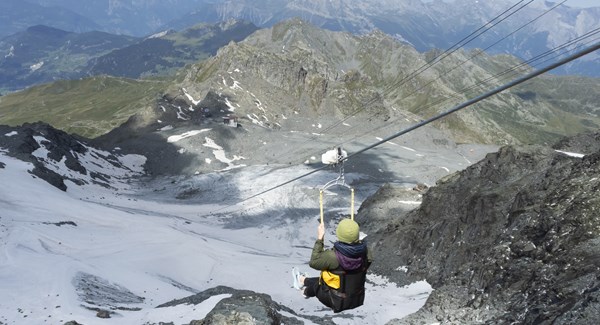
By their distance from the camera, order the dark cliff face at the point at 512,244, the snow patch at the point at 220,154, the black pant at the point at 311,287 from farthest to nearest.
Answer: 1. the snow patch at the point at 220,154
2. the dark cliff face at the point at 512,244
3. the black pant at the point at 311,287

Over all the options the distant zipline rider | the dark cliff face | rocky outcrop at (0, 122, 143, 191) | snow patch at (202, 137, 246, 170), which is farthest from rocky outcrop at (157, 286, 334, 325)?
snow patch at (202, 137, 246, 170)

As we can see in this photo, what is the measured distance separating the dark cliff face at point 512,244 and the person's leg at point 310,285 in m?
13.4

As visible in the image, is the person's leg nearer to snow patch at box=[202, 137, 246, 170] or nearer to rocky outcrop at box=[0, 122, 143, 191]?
rocky outcrop at box=[0, 122, 143, 191]

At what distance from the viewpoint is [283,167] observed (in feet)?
364

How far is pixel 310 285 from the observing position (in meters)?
13.2

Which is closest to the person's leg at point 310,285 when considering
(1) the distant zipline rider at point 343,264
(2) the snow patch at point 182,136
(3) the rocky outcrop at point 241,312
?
(1) the distant zipline rider at point 343,264

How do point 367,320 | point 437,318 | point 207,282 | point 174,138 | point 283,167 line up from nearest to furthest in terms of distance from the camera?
point 437,318 < point 367,320 < point 207,282 < point 283,167 < point 174,138

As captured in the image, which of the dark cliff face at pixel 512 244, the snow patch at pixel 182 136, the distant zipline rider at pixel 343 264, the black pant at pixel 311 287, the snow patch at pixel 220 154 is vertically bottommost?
the snow patch at pixel 220 154

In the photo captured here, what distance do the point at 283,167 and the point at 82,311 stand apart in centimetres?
8363

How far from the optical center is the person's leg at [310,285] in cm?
1290

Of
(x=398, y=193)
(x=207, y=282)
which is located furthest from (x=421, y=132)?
(x=207, y=282)

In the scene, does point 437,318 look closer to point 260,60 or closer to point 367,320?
point 367,320

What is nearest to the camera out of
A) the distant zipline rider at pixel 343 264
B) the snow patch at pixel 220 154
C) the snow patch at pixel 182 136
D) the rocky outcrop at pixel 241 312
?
the distant zipline rider at pixel 343 264

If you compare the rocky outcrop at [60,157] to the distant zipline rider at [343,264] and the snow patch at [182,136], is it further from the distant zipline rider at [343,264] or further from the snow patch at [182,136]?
the distant zipline rider at [343,264]
